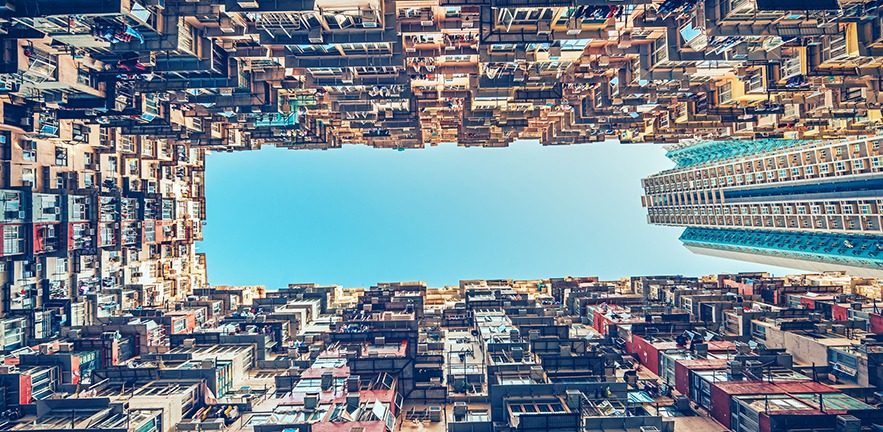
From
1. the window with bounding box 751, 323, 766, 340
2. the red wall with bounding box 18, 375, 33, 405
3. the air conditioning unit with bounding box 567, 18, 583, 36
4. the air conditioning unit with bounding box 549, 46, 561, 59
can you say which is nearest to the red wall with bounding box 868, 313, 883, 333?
the window with bounding box 751, 323, 766, 340

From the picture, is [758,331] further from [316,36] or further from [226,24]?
[226,24]

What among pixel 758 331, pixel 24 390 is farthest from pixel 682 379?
pixel 24 390

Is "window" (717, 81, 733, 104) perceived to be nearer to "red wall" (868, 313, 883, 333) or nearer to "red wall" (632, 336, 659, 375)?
"red wall" (632, 336, 659, 375)

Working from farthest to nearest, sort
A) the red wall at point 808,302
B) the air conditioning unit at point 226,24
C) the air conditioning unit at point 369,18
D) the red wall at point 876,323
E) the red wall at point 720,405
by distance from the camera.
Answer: the red wall at point 808,302 < the red wall at point 876,323 < the air conditioning unit at point 226,24 < the red wall at point 720,405 < the air conditioning unit at point 369,18

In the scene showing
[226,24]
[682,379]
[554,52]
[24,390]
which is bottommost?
[682,379]

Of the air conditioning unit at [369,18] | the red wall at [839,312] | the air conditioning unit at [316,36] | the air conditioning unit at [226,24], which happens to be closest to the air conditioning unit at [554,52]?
the air conditioning unit at [369,18]

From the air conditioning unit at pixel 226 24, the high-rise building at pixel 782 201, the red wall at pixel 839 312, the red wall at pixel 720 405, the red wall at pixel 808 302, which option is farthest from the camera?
the high-rise building at pixel 782 201

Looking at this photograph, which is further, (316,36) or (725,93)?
(725,93)

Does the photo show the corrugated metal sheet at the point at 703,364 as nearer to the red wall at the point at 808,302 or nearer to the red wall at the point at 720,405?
the red wall at the point at 720,405

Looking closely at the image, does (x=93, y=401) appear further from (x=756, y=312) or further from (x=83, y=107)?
(x=756, y=312)
